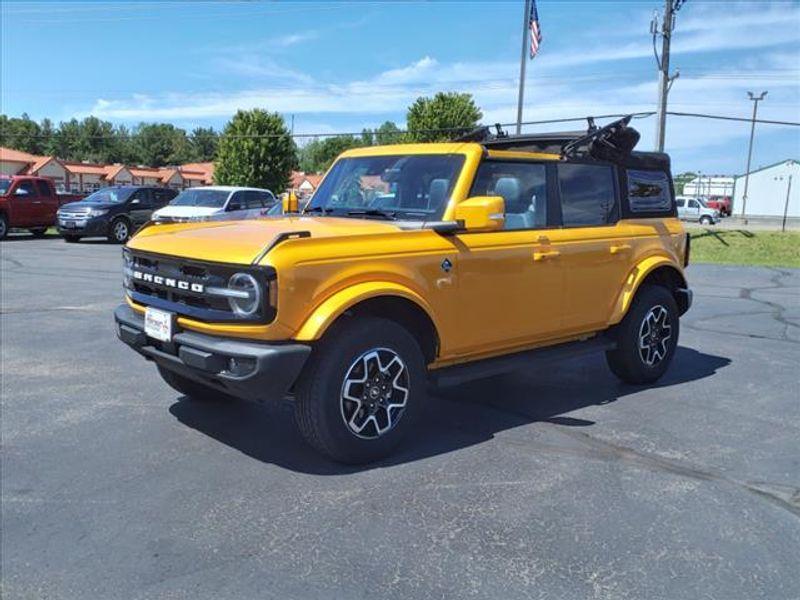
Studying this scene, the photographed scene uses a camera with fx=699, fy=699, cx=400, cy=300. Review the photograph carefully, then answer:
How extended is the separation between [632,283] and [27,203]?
2146 cm

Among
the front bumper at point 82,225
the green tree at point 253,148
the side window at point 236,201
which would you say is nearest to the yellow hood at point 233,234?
the side window at point 236,201

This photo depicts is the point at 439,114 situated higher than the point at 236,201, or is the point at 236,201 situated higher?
the point at 439,114

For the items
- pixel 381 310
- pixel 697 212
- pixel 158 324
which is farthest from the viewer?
pixel 697 212

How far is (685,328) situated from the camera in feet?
29.4

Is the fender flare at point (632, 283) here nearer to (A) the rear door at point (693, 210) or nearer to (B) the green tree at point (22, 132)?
(A) the rear door at point (693, 210)

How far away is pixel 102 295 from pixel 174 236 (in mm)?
6756

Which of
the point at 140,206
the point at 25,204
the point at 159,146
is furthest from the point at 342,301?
the point at 159,146

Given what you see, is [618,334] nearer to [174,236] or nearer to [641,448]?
[641,448]

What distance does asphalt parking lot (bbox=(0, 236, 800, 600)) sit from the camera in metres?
2.99

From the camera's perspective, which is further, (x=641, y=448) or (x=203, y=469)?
(x=641, y=448)

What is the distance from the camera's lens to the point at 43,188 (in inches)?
897

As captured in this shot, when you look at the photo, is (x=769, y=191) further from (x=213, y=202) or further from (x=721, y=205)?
(x=213, y=202)

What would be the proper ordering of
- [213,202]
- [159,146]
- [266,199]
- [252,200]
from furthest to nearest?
1. [159,146]
2. [266,199]
3. [252,200]
4. [213,202]

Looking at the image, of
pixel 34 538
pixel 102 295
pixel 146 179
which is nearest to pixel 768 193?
pixel 146 179
